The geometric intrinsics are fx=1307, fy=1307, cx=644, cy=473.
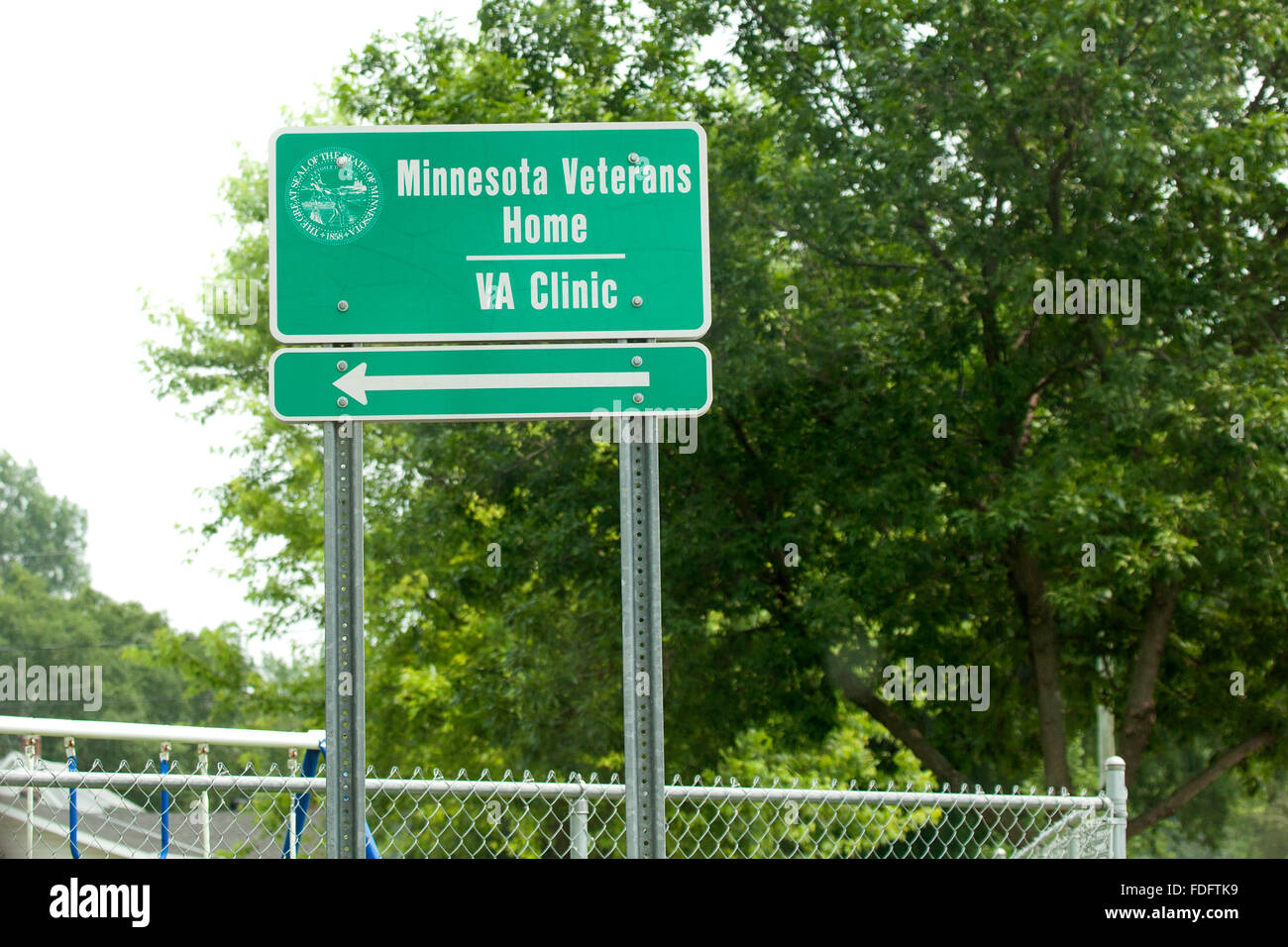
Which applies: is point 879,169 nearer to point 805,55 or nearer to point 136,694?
point 805,55

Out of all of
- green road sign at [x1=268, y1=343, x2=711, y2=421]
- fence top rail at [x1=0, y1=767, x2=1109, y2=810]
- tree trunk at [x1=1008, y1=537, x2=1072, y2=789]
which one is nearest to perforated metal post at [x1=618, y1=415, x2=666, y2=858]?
green road sign at [x1=268, y1=343, x2=711, y2=421]

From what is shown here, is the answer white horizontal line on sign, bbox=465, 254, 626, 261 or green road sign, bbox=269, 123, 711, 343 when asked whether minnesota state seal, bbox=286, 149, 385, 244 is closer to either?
green road sign, bbox=269, 123, 711, 343

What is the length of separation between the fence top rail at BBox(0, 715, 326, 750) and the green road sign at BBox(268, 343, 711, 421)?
99 centimetres

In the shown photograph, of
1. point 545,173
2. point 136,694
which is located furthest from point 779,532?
point 136,694

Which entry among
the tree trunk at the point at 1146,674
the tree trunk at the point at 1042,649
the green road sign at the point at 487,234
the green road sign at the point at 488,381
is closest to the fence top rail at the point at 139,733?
the green road sign at the point at 488,381

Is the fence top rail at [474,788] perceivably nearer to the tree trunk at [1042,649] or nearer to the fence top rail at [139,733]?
the fence top rail at [139,733]

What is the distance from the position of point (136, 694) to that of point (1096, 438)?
41.3 meters

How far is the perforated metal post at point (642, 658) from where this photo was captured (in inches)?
103

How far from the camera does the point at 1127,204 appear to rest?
12734 millimetres

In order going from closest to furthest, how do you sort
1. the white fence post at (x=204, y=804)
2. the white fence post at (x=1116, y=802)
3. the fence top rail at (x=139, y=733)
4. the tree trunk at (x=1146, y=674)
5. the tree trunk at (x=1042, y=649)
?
the fence top rail at (x=139, y=733) → the white fence post at (x=204, y=804) → the white fence post at (x=1116, y=802) → the tree trunk at (x=1146, y=674) → the tree trunk at (x=1042, y=649)

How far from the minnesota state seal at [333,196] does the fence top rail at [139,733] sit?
1.28 meters

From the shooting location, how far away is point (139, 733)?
3.36 metres

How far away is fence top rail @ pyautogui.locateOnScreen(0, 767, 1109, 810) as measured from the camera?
11.3ft

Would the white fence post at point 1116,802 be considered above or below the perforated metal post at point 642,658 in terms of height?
below
